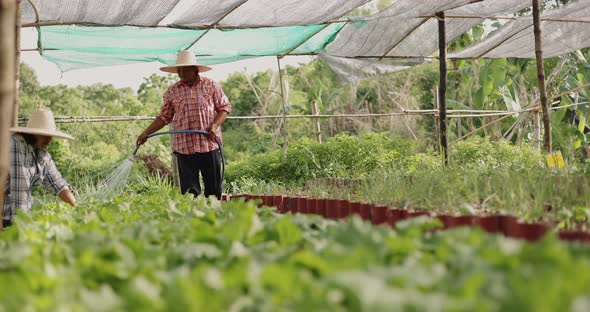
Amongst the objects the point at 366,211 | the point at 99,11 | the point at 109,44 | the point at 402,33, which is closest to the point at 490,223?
the point at 366,211

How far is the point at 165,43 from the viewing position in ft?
24.9

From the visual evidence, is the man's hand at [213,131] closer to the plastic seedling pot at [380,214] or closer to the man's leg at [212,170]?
the man's leg at [212,170]

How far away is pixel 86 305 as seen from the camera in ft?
4.09

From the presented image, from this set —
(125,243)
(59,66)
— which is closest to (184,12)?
(59,66)

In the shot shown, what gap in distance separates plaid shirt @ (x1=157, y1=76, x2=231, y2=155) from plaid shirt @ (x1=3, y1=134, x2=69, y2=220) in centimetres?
138

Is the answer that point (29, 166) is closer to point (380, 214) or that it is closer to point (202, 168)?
point (202, 168)

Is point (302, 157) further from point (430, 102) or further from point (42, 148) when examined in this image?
point (430, 102)

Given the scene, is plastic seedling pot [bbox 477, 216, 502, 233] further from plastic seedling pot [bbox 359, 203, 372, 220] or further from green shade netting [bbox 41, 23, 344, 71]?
green shade netting [bbox 41, 23, 344, 71]

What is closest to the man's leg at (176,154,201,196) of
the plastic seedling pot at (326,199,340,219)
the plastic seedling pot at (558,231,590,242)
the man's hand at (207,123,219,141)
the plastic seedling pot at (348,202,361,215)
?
the man's hand at (207,123,219,141)

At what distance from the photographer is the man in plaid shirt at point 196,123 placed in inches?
235

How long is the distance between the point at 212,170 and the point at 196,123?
0.45 metres

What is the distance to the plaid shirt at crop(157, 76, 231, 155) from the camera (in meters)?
5.98

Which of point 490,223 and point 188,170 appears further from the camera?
point 188,170

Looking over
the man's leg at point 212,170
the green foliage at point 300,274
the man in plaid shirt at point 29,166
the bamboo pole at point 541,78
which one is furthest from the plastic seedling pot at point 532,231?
the bamboo pole at point 541,78
